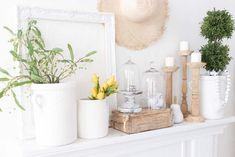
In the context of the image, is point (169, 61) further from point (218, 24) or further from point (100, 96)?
point (100, 96)

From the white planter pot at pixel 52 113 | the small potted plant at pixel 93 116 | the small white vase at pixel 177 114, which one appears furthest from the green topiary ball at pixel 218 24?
the white planter pot at pixel 52 113

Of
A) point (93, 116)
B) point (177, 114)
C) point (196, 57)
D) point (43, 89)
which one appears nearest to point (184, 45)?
point (196, 57)

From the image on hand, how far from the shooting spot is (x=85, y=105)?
0.89 m

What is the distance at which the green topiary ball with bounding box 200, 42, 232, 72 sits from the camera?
1.18 meters

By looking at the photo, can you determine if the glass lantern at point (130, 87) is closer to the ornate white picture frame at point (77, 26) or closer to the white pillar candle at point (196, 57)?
the ornate white picture frame at point (77, 26)

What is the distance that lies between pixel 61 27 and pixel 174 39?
56 cm

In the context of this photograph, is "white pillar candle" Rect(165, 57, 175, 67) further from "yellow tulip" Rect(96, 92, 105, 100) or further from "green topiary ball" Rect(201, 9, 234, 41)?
"yellow tulip" Rect(96, 92, 105, 100)

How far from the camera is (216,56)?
1.18 metres

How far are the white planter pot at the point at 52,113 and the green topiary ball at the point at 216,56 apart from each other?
2.24 ft

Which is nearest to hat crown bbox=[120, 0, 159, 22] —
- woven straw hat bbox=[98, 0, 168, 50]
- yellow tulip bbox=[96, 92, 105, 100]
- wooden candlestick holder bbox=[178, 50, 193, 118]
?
woven straw hat bbox=[98, 0, 168, 50]

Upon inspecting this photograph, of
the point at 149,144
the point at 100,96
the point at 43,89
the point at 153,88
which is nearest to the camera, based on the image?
the point at 43,89

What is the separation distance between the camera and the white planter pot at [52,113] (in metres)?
0.81

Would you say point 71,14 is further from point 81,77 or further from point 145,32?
point 145,32

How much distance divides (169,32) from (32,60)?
674mm
